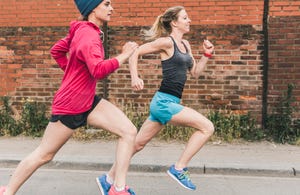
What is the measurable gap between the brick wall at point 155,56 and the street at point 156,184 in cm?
222

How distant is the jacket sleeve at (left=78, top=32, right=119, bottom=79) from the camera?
3.22 metres

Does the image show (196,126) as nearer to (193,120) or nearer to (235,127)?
(193,120)

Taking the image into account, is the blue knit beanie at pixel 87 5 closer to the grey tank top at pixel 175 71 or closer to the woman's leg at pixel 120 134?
the woman's leg at pixel 120 134

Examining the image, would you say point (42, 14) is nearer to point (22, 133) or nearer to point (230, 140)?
point (22, 133)

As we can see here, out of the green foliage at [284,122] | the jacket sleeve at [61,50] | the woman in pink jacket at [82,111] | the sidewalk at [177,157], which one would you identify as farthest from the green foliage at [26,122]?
the green foliage at [284,122]

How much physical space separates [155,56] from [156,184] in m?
3.07

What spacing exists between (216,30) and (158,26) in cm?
287

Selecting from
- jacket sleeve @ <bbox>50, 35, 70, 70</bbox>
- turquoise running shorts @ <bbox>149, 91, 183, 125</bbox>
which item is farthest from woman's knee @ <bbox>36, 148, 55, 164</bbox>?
turquoise running shorts @ <bbox>149, 91, 183, 125</bbox>

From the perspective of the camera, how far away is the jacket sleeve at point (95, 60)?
322cm

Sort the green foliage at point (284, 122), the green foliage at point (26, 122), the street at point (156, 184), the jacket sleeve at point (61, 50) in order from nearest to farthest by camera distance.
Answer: the jacket sleeve at point (61, 50), the street at point (156, 184), the green foliage at point (284, 122), the green foliage at point (26, 122)

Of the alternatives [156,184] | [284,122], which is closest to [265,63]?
[284,122]

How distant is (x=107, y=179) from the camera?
4004 millimetres

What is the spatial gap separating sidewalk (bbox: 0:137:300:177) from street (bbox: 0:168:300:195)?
4.9 inches

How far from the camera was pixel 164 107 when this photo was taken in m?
4.21
